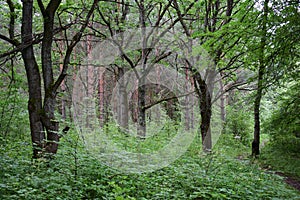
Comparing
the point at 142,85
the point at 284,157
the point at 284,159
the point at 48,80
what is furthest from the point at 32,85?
the point at 284,157

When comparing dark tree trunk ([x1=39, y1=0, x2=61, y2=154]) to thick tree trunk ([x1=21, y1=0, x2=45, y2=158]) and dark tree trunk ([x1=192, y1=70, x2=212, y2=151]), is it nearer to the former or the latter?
thick tree trunk ([x1=21, y1=0, x2=45, y2=158])

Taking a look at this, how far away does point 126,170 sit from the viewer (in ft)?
16.1

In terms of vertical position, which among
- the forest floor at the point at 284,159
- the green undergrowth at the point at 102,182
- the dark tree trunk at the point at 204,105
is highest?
the dark tree trunk at the point at 204,105

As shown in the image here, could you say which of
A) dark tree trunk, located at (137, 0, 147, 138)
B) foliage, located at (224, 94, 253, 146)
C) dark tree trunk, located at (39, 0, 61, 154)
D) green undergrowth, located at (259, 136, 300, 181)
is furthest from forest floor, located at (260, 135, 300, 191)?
dark tree trunk, located at (39, 0, 61, 154)

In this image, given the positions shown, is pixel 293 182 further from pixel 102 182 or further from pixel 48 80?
pixel 48 80

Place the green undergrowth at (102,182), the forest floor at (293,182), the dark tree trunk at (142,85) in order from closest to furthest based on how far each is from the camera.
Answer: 1. the green undergrowth at (102,182)
2. the forest floor at (293,182)
3. the dark tree trunk at (142,85)

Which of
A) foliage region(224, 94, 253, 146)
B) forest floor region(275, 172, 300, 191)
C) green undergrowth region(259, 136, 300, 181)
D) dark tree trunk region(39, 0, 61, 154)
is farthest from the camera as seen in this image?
foliage region(224, 94, 253, 146)

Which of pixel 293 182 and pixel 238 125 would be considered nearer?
pixel 293 182

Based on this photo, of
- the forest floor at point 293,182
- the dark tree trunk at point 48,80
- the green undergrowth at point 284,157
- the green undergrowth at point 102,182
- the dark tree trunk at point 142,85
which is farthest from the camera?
the dark tree trunk at point 142,85

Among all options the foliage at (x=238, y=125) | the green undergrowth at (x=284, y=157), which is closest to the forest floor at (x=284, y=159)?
the green undergrowth at (x=284, y=157)

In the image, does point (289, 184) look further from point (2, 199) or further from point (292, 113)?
point (2, 199)

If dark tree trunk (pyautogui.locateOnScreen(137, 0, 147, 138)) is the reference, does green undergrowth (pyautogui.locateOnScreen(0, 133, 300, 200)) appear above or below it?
below

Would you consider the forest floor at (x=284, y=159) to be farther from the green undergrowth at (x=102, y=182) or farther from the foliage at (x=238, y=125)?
the foliage at (x=238, y=125)

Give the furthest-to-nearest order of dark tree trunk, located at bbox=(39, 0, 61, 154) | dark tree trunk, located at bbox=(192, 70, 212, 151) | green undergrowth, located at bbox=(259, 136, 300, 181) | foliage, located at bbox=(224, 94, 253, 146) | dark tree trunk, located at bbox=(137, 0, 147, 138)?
foliage, located at bbox=(224, 94, 253, 146) → dark tree trunk, located at bbox=(137, 0, 147, 138) → green undergrowth, located at bbox=(259, 136, 300, 181) → dark tree trunk, located at bbox=(192, 70, 212, 151) → dark tree trunk, located at bbox=(39, 0, 61, 154)
